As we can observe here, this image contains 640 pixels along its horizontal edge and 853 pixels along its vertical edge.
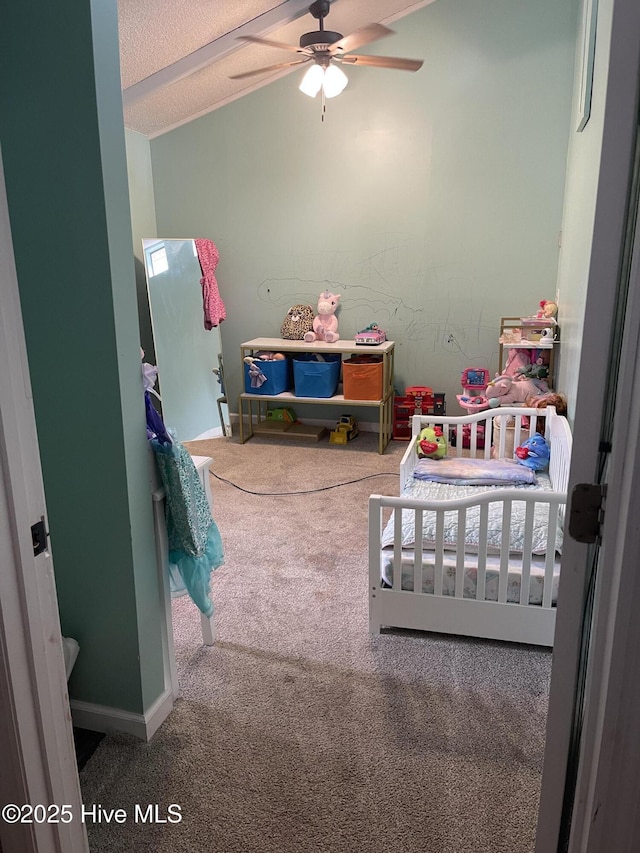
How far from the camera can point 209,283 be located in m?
4.88

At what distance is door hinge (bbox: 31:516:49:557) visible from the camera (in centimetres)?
102

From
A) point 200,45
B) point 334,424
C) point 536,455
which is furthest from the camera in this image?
point 334,424

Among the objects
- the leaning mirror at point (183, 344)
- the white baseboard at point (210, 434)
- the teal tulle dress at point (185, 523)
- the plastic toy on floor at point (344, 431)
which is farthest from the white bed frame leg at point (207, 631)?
the white baseboard at point (210, 434)

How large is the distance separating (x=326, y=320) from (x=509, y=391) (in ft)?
5.20

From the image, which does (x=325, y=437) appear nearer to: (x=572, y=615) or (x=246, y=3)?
(x=246, y=3)

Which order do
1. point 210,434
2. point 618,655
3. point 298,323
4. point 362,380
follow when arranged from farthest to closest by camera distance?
1. point 210,434
2. point 298,323
3. point 362,380
4. point 618,655

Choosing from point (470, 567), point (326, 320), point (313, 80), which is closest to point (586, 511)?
point (470, 567)

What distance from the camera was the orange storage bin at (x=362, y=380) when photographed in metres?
4.46

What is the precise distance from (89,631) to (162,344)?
9.69ft

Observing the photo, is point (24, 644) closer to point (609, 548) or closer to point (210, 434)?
point (609, 548)

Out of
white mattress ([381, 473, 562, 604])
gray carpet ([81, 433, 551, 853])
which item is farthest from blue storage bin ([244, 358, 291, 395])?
white mattress ([381, 473, 562, 604])

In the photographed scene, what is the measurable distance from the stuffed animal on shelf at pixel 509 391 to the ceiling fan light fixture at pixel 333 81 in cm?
211

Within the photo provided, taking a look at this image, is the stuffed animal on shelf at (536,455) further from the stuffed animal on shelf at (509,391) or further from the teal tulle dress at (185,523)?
the teal tulle dress at (185,523)

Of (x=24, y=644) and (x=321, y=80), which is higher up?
(x=321, y=80)
